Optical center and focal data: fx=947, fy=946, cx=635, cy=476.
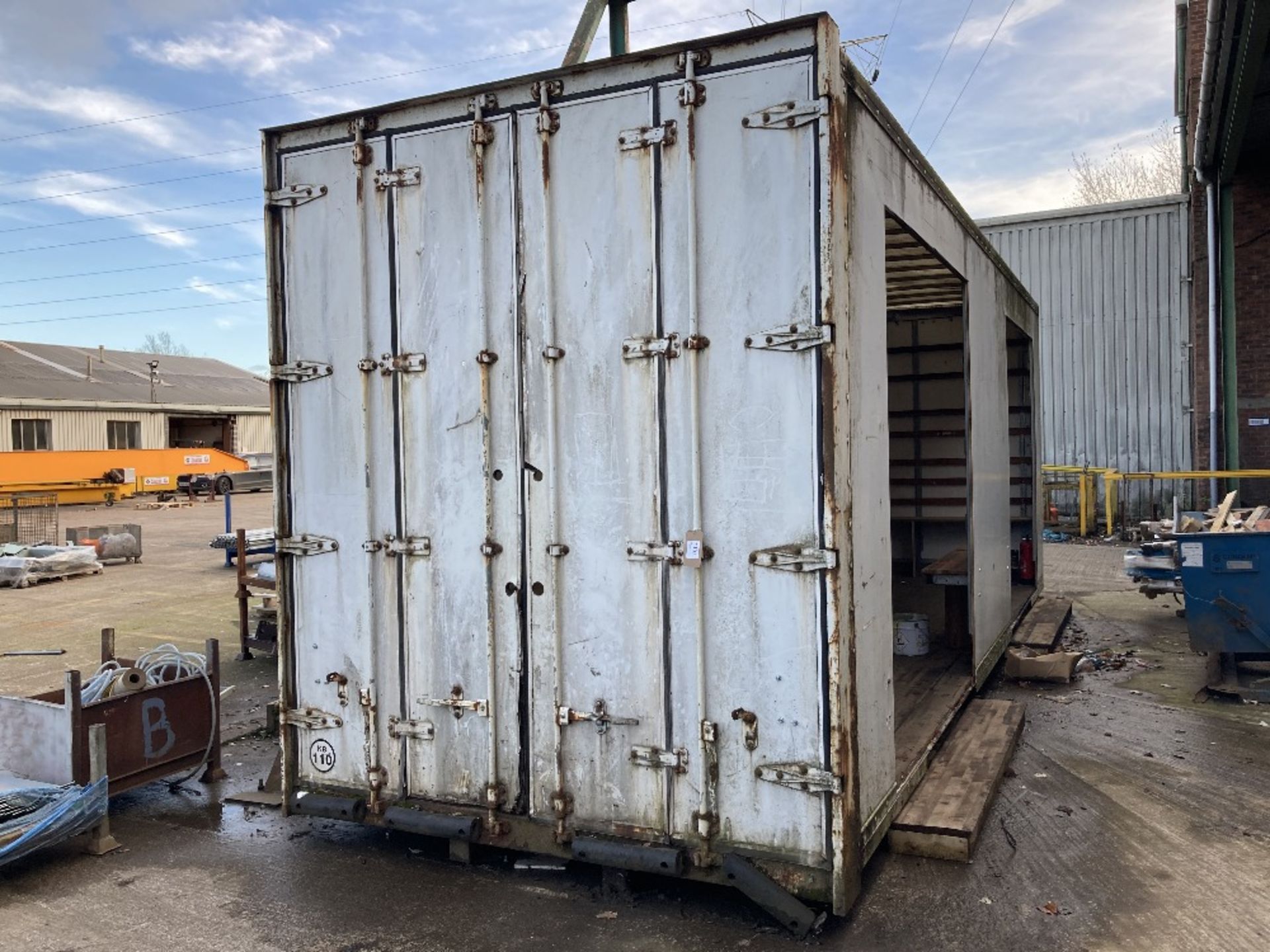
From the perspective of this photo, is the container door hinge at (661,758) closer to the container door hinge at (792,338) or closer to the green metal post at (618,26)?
the container door hinge at (792,338)

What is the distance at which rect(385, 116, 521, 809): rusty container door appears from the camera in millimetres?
4227

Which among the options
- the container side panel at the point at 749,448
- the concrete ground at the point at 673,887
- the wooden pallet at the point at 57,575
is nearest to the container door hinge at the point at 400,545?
the container side panel at the point at 749,448

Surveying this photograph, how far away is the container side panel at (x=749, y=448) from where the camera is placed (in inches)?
145

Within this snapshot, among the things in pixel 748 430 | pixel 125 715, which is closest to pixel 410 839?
pixel 125 715

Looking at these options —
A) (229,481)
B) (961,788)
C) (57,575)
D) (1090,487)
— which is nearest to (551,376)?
(961,788)

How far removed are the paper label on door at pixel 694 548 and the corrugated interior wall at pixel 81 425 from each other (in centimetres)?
3292

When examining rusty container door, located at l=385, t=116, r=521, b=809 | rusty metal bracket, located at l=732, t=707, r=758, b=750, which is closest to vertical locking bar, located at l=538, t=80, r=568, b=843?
rusty container door, located at l=385, t=116, r=521, b=809

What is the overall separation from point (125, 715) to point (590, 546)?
10.0ft

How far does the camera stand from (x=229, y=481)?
2991cm

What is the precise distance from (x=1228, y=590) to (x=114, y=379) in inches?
1653

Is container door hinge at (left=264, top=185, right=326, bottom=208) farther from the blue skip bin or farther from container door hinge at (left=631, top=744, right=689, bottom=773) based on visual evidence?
the blue skip bin

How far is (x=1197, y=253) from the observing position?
16453mm

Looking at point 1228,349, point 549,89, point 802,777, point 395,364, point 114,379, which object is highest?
point 114,379

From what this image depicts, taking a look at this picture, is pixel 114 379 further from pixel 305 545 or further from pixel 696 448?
pixel 696 448
